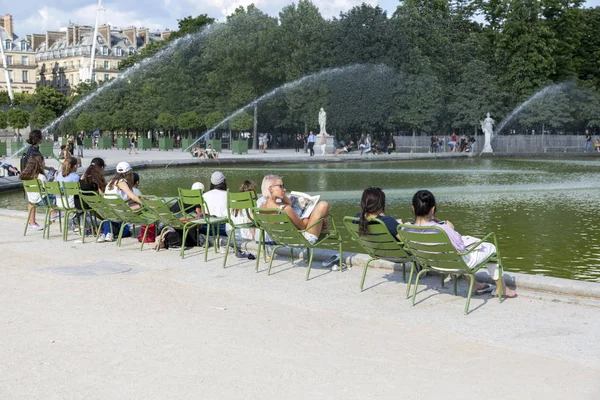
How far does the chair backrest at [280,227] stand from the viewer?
8164 millimetres

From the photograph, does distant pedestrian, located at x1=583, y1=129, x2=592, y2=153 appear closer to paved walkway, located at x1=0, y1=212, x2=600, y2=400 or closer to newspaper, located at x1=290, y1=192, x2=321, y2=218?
newspaper, located at x1=290, y1=192, x2=321, y2=218

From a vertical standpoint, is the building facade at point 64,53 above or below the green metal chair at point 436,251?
above

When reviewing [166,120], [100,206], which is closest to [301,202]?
[100,206]

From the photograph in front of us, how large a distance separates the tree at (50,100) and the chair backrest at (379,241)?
8961cm

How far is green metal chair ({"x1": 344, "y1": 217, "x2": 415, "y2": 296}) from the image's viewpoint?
23.7ft

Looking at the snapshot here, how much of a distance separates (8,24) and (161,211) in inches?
5606

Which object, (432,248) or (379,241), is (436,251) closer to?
(432,248)

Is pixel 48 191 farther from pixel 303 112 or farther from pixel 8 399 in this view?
pixel 303 112

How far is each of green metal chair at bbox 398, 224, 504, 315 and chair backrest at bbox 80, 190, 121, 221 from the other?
15.6 feet

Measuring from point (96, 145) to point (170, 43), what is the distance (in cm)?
1080

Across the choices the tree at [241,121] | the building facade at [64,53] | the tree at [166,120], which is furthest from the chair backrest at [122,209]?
the building facade at [64,53]

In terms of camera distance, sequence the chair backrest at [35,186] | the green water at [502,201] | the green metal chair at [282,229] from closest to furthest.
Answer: the green metal chair at [282,229] → the green water at [502,201] → the chair backrest at [35,186]

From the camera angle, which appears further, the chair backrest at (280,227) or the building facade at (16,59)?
the building facade at (16,59)

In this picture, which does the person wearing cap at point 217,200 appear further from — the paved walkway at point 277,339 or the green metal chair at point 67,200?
the green metal chair at point 67,200
